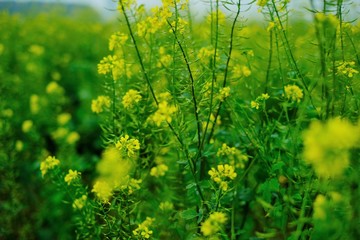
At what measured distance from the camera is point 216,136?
95.7 inches

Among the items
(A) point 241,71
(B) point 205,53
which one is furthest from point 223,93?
(A) point 241,71

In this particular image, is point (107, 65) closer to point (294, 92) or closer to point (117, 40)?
point (117, 40)

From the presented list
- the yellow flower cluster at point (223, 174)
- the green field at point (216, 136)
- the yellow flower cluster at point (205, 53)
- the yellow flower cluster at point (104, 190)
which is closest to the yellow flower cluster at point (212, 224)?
the green field at point (216, 136)

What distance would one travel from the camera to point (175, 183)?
2.68 m

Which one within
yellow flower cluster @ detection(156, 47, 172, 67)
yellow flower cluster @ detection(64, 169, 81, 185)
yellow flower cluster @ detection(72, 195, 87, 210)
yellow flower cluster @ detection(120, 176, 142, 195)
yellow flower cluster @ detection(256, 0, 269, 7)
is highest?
yellow flower cluster @ detection(256, 0, 269, 7)

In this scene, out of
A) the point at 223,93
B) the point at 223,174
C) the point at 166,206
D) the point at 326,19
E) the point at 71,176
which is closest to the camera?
the point at 326,19

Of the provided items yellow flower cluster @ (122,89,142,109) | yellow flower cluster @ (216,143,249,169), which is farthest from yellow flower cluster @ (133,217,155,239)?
yellow flower cluster @ (122,89,142,109)

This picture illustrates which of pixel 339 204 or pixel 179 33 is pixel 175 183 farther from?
pixel 339 204

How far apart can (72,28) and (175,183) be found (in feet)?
14.3

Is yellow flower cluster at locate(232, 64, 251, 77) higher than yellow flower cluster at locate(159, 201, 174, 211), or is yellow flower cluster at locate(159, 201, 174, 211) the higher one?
yellow flower cluster at locate(232, 64, 251, 77)

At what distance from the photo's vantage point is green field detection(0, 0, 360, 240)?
172cm

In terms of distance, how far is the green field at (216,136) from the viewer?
5.64 ft

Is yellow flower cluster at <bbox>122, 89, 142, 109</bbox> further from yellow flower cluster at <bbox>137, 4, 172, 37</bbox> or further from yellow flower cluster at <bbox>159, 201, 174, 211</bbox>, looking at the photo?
yellow flower cluster at <bbox>159, 201, 174, 211</bbox>

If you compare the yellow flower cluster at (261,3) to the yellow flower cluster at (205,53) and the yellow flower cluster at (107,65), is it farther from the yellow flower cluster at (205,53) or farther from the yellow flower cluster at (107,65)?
the yellow flower cluster at (107,65)
